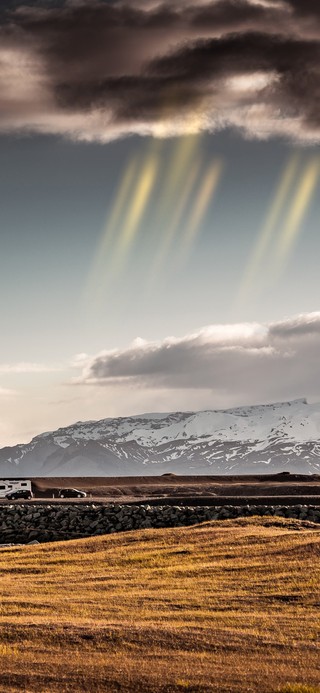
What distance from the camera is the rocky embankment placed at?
58719 millimetres

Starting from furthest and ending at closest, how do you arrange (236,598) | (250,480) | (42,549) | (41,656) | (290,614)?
(250,480)
(42,549)
(236,598)
(290,614)
(41,656)

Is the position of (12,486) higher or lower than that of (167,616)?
higher

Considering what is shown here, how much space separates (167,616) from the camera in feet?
82.0

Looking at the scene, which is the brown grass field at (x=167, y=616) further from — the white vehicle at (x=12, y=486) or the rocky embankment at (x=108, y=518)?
the white vehicle at (x=12, y=486)

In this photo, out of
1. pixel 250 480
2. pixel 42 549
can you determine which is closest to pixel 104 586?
pixel 42 549

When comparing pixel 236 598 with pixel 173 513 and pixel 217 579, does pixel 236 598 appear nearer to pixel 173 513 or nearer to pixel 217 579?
pixel 217 579

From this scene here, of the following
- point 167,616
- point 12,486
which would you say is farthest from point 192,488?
point 167,616

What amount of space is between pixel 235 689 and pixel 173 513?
142 ft

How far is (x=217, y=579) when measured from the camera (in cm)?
3331

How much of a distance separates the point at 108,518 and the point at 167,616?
3753 centimetres

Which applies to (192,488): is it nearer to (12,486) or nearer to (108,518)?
(12,486)

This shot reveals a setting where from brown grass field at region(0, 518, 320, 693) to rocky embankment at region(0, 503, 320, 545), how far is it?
1280 cm

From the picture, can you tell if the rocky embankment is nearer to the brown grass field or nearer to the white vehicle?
the brown grass field

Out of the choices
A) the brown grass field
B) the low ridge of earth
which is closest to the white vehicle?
the low ridge of earth
